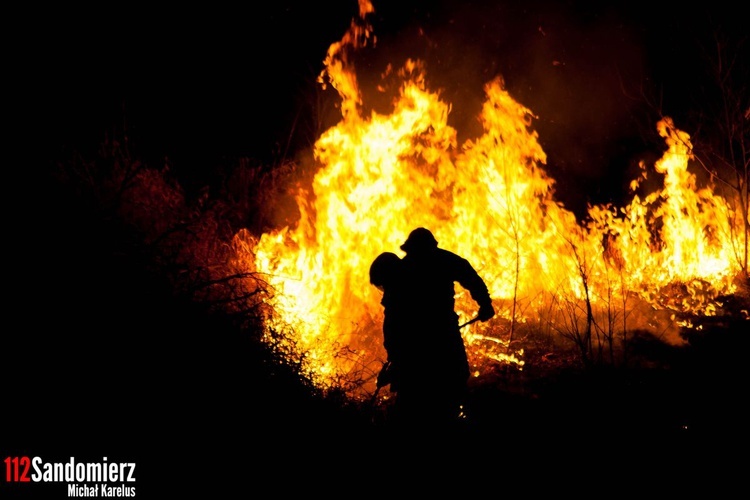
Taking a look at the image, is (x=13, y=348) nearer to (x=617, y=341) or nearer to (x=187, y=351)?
(x=187, y=351)

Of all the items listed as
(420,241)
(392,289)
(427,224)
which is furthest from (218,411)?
(427,224)

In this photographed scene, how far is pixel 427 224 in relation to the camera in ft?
25.1

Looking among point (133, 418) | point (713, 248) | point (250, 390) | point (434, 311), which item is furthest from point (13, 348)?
point (713, 248)

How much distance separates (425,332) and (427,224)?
369 centimetres

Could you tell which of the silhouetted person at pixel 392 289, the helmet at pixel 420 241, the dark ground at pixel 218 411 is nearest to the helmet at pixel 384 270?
the silhouetted person at pixel 392 289

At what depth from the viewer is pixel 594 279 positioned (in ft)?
26.6

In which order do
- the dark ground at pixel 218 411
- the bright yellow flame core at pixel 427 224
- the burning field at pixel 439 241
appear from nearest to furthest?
1. the dark ground at pixel 218 411
2. the burning field at pixel 439 241
3. the bright yellow flame core at pixel 427 224

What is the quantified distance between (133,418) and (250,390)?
108cm

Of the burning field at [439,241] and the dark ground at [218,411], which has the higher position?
the burning field at [439,241]

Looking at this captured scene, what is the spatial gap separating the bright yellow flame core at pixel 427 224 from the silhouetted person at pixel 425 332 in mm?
2524

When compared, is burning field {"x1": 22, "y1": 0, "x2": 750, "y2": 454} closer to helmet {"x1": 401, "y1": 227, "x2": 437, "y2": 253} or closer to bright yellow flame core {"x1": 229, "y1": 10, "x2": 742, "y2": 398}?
bright yellow flame core {"x1": 229, "y1": 10, "x2": 742, "y2": 398}

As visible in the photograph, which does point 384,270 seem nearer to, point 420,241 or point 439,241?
point 420,241

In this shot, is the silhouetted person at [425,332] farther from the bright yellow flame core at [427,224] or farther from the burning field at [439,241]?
the bright yellow flame core at [427,224]

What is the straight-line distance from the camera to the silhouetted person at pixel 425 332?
4.14m
